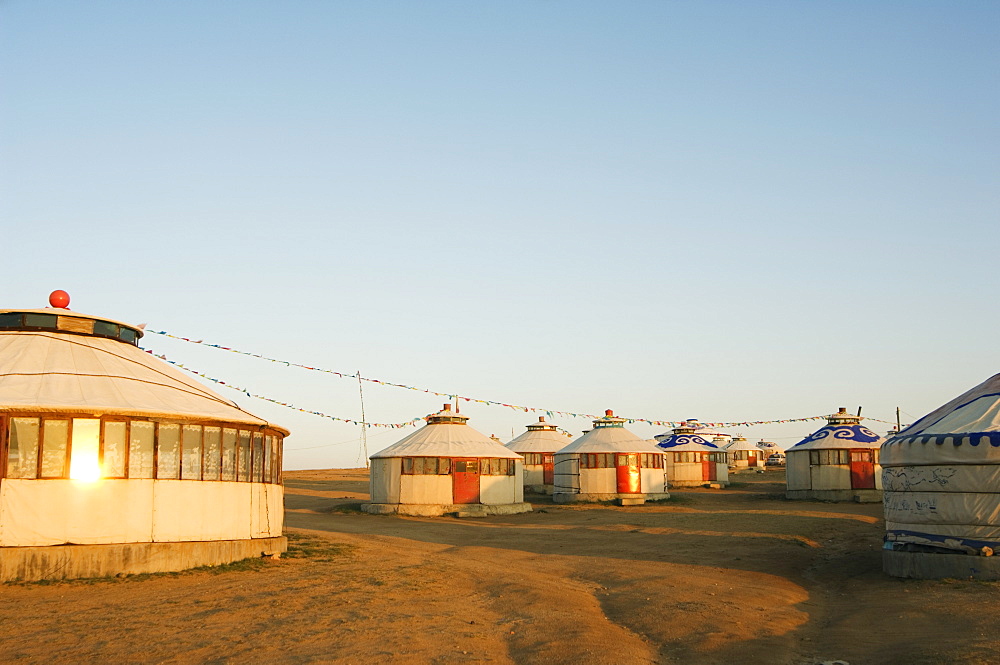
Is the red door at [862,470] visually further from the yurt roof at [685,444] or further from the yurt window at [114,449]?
the yurt window at [114,449]

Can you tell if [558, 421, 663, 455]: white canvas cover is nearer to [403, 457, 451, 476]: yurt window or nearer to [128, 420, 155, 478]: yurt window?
[403, 457, 451, 476]: yurt window

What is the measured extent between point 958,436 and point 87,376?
15004 millimetres

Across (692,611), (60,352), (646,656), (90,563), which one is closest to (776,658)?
(646,656)

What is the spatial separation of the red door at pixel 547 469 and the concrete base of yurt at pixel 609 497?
8.30 m

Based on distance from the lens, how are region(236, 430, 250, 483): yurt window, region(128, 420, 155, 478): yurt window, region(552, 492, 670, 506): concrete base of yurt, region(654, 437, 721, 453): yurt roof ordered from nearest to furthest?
1. region(128, 420, 155, 478): yurt window
2. region(236, 430, 250, 483): yurt window
3. region(552, 492, 670, 506): concrete base of yurt
4. region(654, 437, 721, 453): yurt roof

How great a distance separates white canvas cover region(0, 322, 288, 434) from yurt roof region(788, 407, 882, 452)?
27436 millimetres

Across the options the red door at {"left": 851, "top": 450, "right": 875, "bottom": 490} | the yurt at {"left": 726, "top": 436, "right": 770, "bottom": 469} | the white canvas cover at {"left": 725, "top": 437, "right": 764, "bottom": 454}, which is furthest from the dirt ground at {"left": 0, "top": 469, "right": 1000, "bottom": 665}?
the white canvas cover at {"left": 725, "top": 437, "right": 764, "bottom": 454}

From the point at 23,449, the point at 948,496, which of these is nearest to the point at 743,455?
the point at 948,496

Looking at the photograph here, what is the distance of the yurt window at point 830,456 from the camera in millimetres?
38719

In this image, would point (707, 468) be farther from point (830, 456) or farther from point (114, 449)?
point (114, 449)

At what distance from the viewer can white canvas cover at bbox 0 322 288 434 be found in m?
15.1

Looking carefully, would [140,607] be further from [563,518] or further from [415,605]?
[563,518]

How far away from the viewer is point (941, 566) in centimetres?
1496

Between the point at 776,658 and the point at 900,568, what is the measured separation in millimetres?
6691
